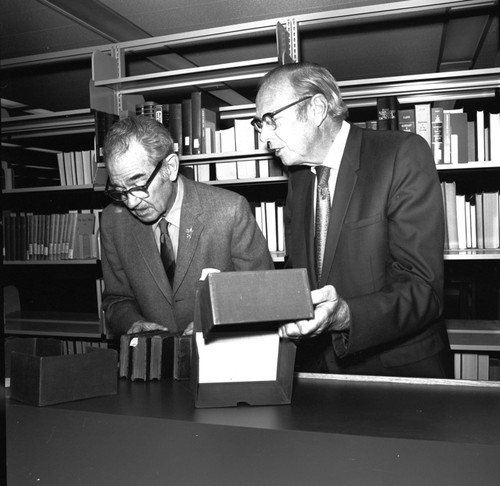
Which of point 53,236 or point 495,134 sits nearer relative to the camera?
point 495,134

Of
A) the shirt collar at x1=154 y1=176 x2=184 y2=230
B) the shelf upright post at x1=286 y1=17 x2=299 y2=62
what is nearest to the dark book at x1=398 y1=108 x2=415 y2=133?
the shelf upright post at x1=286 y1=17 x2=299 y2=62

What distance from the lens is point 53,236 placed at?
12.2 feet

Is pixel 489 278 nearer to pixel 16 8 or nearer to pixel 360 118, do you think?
pixel 360 118

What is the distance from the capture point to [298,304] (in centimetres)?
91

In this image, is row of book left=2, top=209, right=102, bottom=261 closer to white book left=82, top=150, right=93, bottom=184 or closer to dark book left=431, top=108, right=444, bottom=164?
white book left=82, top=150, right=93, bottom=184

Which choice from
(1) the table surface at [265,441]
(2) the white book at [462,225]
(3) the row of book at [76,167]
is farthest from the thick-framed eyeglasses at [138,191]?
(3) the row of book at [76,167]

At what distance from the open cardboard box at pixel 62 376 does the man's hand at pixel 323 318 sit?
15.6 inches

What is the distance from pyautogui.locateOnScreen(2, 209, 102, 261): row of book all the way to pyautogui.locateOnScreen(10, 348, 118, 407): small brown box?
8.11 ft

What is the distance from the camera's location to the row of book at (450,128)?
2832mm

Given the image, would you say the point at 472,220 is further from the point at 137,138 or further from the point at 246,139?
the point at 137,138

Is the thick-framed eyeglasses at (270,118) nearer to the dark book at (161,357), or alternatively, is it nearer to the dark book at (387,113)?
the dark book at (161,357)

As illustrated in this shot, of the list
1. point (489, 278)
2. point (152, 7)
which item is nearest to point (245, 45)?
point (152, 7)

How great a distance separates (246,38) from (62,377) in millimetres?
3716

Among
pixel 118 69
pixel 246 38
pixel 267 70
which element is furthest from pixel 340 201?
pixel 246 38
